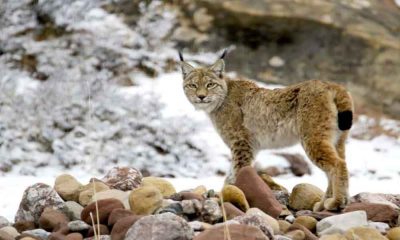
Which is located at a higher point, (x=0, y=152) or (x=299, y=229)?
(x=299, y=229)

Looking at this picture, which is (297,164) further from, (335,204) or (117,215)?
(117,215)

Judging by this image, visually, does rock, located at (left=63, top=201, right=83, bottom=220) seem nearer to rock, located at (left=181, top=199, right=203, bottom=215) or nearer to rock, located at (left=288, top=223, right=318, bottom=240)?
rock, located at (left=181, top=199, right=203, bottom=215)

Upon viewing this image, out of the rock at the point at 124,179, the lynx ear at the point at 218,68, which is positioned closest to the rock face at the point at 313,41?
the lynx ear at the point at 218,68

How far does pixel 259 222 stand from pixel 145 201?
0.86 metres

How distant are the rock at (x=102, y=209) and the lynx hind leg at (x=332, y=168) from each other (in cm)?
136

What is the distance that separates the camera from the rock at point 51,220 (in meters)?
5.56

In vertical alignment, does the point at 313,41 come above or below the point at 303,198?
above

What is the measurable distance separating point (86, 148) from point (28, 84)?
160 cm

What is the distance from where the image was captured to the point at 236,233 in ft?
15.4

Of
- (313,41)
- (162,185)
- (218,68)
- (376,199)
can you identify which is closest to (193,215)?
(162,185)

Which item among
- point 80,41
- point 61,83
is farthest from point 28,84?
point 80,41

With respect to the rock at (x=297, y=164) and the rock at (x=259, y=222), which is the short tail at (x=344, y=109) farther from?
the rock at (x=297, y=164)

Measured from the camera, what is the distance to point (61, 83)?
1211 cm

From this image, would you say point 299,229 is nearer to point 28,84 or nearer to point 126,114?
point 126,114
